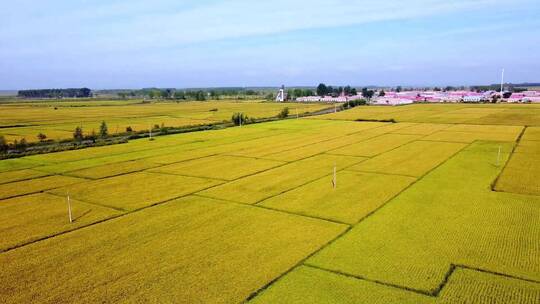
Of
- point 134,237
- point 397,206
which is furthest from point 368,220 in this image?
point 134,237

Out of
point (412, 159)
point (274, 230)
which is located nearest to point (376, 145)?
point (412, 159)

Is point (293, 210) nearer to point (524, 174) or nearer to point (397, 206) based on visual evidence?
point (397, 206)

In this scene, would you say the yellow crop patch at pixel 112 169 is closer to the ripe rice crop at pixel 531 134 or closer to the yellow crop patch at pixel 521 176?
→ the yellow crop patch at pixel 521 176

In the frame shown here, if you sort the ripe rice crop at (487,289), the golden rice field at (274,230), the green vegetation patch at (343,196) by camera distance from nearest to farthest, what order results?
the ripe rice crop at (487,289) < the golden rice field at (274,230) < the green vegetation patch at (343,196)

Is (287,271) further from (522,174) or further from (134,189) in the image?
(522,174)

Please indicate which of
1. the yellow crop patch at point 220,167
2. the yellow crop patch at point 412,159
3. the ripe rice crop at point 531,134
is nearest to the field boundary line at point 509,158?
the ripe rice crop at point 531,134

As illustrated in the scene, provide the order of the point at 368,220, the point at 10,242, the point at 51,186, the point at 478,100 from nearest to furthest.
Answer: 1. the point at 10,242
2. the point at 368,220
3. the point at 51,186
4. the point at 478,100
